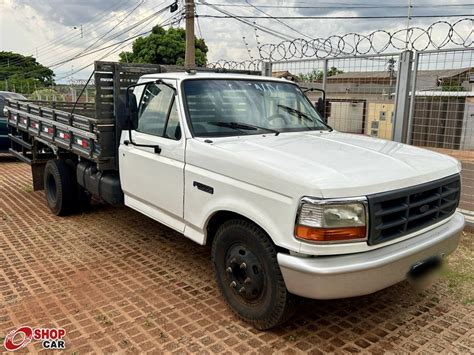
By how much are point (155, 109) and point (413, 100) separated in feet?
12.4

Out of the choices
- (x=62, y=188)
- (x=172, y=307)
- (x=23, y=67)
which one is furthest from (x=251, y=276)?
(x=23, y=67)

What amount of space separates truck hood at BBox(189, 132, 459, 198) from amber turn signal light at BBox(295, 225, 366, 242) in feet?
0.75

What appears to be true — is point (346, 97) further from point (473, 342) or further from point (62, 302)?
point (62, 302)

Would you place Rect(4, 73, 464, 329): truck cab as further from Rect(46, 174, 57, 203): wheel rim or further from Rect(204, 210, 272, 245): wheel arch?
Rect(46, 174, 57, 203): wheel rim

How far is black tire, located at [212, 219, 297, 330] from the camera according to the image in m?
3.05

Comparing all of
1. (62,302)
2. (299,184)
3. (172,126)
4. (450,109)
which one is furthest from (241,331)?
(450,109)

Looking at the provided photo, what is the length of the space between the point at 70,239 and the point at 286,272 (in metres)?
3.62

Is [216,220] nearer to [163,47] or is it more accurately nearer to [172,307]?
[172,307]

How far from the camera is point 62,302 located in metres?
3.79

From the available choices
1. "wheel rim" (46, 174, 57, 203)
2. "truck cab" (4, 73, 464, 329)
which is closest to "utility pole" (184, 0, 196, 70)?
"wheel rim" (46, 174, 57, 203)

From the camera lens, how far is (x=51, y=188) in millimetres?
6703

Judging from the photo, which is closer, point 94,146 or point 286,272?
point 286,272

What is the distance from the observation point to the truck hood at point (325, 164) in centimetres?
275

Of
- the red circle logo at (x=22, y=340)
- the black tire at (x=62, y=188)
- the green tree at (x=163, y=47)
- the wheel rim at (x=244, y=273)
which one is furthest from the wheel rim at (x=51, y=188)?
the green tree at (x=163, y=47)
